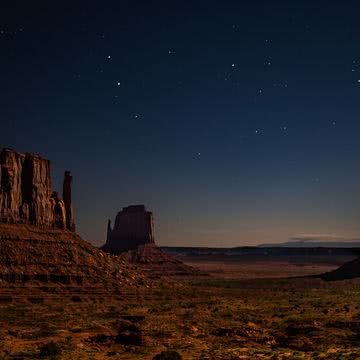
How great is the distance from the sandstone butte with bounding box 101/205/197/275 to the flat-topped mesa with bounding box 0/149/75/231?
79.7 m

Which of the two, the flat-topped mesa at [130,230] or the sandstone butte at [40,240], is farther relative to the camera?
the flat-topped mesa at [130,230]

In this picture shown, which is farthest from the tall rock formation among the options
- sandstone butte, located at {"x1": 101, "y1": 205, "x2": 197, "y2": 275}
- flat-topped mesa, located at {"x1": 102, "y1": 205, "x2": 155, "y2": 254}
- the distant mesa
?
flat-topped mesa, located at {"x1": 102, "y1": 205, "x2": 155, "y2": 254}

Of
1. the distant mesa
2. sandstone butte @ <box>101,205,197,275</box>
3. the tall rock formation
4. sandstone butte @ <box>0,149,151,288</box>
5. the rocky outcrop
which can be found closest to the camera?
the rocky outcrop

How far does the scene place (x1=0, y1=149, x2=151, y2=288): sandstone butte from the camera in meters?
64.9

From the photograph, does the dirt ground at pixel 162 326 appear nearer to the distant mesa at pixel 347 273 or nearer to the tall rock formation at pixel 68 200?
the tall rock formation at pixel 68 200

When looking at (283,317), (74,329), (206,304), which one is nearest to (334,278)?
(206,304)

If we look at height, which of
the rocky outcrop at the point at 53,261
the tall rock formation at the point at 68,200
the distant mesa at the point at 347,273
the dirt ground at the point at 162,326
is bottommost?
the distant mesa at the point at 347,273

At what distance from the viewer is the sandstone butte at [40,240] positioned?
64875mm

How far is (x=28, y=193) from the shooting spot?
77250mm

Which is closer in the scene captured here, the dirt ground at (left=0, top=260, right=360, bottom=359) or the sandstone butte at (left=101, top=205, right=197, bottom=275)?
the dirt ground at (left=0, top=260, right=360, bottom=359)

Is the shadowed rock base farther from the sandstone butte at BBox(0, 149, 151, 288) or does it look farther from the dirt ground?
the sandstone butte at BBox(0, 149, 151, 288)

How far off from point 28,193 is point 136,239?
363 feet

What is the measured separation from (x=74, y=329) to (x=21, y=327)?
5.05 meters

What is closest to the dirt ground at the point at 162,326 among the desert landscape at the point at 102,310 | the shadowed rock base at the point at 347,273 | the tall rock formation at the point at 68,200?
the desert landscape at the point at 102,310
